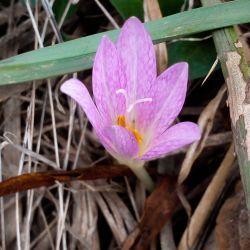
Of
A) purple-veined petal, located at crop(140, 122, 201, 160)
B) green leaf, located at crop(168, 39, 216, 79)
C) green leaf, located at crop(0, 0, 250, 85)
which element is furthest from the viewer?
green leaf, located at crop(168, 39, 216, 79)

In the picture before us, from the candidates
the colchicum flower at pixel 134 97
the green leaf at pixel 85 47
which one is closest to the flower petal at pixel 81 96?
the colchicum flower at pixel 134 97

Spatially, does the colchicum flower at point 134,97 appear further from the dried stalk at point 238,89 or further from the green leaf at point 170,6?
the green leaf at point 170,6

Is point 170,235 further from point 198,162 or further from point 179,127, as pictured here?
point 179,127

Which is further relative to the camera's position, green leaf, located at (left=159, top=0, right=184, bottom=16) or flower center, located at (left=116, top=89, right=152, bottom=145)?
green leaf, located at (left=159, top=0, right=184, bottom=16)

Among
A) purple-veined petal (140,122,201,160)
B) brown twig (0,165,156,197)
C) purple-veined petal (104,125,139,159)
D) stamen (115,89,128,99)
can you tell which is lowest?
purple-veined petal (140,122,201,160)

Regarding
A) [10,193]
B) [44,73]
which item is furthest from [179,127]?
[10,193]

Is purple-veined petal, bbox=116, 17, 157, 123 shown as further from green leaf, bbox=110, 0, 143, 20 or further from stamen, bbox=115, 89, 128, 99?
green leaf, bbox=110, 0, 143, 20

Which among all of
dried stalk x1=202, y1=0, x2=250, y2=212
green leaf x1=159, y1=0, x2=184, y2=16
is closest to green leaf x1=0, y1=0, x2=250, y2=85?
dried stalk x1=202, y1=0, x2=250, y2=212

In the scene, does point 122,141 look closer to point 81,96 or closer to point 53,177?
point 81,96
